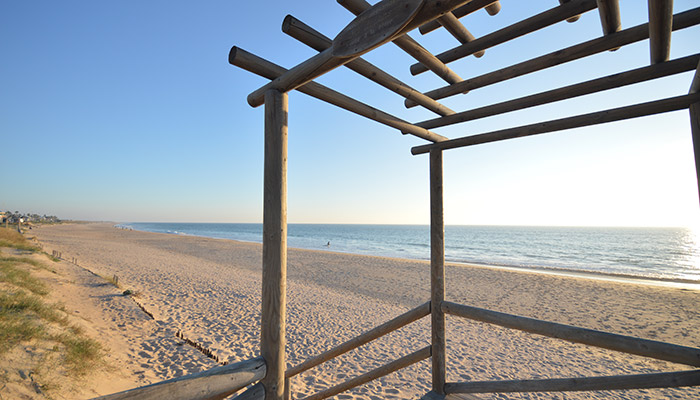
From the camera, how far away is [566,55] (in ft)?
7.13

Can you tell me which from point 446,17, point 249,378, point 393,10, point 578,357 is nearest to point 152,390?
point 249,378

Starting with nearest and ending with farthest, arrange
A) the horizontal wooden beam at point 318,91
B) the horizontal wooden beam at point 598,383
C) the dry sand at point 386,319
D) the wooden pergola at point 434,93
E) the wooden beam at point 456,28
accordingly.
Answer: the wooden pergola at point 434,93 < the horizontal wooden beam at point 598,383 < the horizontal wooden beam at point 318,91 < the wooden beam at point 456,28 < the dry sand at point 386,319

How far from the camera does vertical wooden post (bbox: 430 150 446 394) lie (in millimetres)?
3246

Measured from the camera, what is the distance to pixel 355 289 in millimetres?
11844

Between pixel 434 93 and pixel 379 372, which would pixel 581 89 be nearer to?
pixel 434 93

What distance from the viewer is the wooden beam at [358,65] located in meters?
1.79

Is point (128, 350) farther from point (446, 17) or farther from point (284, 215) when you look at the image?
point (446, 17)

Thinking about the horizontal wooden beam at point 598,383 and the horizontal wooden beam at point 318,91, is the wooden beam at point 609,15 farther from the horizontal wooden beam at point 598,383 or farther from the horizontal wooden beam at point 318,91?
the horizontal wooden beam at point 598,383

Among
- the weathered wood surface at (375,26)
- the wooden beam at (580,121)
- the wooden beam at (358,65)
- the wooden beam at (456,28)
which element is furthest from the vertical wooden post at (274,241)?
the wooden beam at (580,121)

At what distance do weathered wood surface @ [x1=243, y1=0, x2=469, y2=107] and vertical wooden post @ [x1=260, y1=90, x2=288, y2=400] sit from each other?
0.38 ft

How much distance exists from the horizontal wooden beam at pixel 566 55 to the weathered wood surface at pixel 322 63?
1320mm

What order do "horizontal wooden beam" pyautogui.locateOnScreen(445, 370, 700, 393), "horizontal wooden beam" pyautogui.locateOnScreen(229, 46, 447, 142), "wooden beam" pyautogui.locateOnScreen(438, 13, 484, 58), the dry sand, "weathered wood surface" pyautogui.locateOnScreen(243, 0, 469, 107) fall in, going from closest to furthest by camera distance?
"weathered wood surface" pyautogui.locateOnScreen(243, 0, 469, 107)
"horizontal wooden beam" pyautogui.locateOnScreen(445, 370, 700, 393)
"horizontal wooden beam" pyautogui.locateOnScreen(229, 46, 447, 142)
"wooden beam" pyautogui.locateOnScreen(438, 13, 484, 58)
the dry sand

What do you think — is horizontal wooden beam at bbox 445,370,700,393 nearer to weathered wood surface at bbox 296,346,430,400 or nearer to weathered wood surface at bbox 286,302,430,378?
weathered wood surface at bbox 296,346,430,400

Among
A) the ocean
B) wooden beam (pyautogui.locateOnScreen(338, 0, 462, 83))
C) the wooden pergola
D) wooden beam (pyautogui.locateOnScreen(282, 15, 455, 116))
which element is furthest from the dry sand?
the ocean
